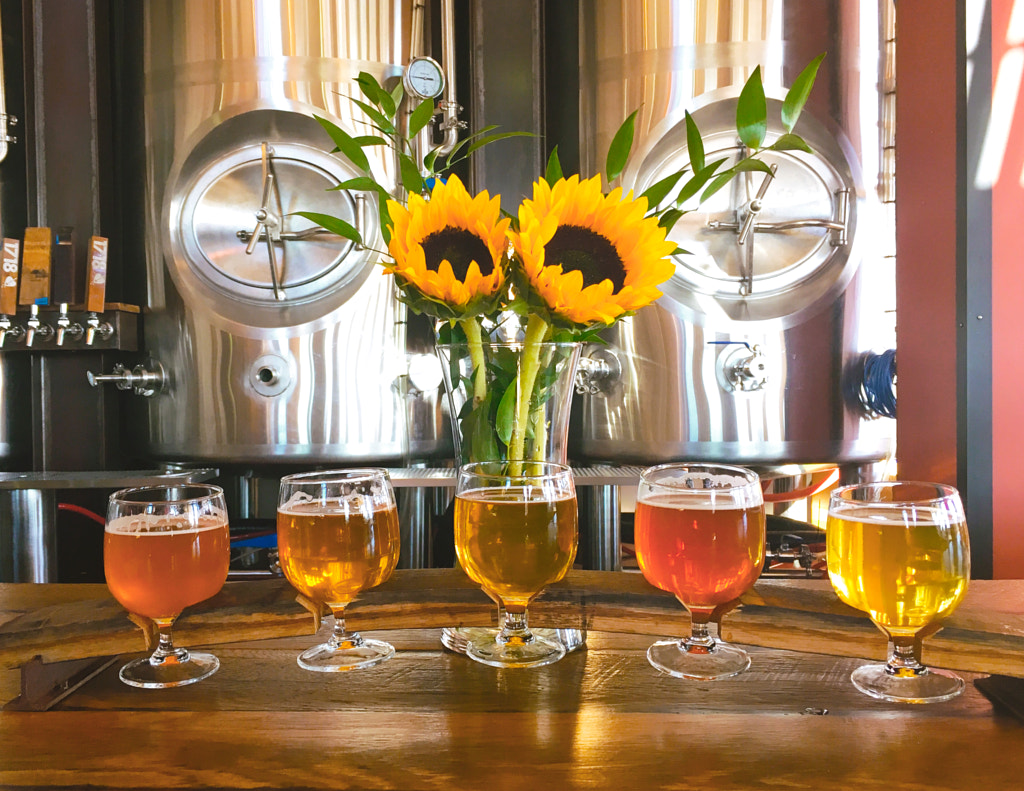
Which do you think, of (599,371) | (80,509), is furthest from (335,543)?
(80,509)

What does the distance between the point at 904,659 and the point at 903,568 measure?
0.33ft

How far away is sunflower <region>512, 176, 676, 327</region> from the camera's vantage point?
74 cm

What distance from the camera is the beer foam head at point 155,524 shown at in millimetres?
763

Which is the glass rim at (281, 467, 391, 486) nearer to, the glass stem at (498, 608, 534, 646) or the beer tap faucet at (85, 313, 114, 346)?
the glass stem at (498, 608, 534, 646)

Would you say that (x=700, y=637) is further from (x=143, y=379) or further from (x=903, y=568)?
(x=143, y=379)

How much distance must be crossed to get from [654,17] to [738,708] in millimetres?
2125

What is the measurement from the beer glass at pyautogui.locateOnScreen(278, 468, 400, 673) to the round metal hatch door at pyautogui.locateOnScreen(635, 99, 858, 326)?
1634mm

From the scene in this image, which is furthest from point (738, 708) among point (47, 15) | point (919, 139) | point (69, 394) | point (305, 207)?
point (47, 15)

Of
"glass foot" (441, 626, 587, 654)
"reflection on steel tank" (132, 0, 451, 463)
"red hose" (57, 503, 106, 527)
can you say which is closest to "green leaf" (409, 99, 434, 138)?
"glass foot" (441, 626, 587, 654)

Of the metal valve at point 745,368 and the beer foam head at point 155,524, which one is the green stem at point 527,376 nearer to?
the beer foam head at point 155,524

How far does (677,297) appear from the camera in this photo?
2.30 meters

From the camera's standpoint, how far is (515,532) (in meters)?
0.75

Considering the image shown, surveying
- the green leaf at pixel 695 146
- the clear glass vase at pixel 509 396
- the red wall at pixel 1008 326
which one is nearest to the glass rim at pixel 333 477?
the clear glass vase at pixel 509 396

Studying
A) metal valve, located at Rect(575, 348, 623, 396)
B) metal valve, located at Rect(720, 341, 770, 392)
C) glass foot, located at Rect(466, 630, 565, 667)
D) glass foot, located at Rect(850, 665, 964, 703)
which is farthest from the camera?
metal valve, located at Rect(575, 348, 623, 396)
